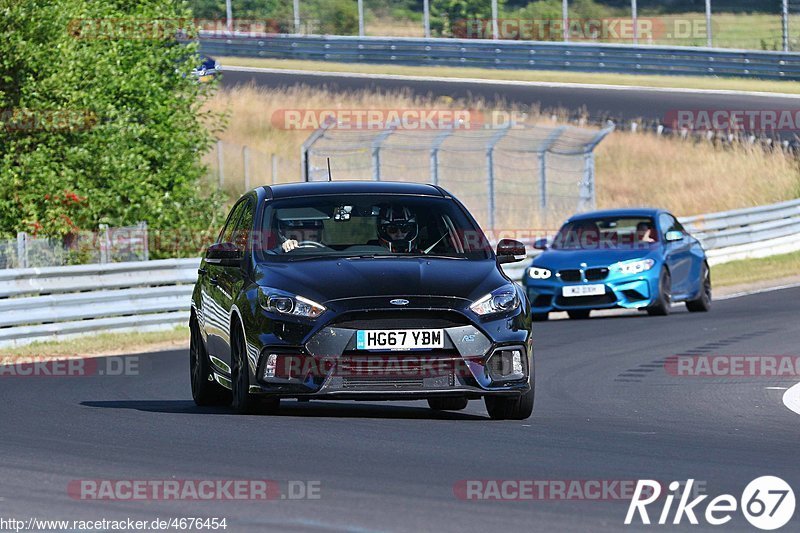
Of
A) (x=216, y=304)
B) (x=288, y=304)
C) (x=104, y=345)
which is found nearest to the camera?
(x=288, y=304)

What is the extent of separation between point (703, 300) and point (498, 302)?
489 inches

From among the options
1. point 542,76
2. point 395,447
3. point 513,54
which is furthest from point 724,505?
point 513,54

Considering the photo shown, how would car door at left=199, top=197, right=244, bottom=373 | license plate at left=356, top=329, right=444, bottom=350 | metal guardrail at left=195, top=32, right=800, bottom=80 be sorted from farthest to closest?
metal guardrail at left=195, top=32, right=800, bottom=80 → car door at left=199, top=197, right=244, bottom=373 → license plate at left=356, top=329, right=444, bottom=350

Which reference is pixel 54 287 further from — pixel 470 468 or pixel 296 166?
pixel 296 166

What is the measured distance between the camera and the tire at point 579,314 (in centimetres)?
2252

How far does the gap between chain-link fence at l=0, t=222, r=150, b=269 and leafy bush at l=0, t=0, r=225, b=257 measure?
2.15 m

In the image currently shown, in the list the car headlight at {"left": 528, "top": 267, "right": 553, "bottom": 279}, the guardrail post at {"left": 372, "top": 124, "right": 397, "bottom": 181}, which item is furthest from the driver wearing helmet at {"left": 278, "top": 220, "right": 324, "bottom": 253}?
the guardrail post at {"left": 372, "top": 124, "right": 397, "bottom": 181}

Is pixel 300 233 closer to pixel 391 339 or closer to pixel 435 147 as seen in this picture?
pixel 391 339

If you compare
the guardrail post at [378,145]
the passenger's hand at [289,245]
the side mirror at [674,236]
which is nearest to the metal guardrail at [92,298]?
the side mirror at [674,236]

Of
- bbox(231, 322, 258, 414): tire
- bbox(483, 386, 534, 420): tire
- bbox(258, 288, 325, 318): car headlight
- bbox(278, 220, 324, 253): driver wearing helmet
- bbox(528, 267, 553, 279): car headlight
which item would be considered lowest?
bbox(528, 267, 553, 279): car headlight

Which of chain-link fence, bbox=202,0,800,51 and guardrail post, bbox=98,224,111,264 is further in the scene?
chain-link fence, bbox=202,0,800,51

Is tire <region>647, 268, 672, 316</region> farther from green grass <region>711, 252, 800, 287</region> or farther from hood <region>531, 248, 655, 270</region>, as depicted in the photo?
green grass <region>711, 252, 800, 287</region>

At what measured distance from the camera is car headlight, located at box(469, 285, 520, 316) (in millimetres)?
10078

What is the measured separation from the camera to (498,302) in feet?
33.5
